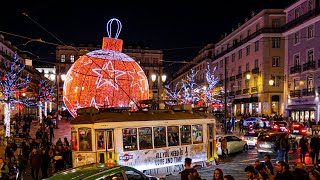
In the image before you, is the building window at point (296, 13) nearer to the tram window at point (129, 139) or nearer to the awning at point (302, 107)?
the awning at point (302, 107)

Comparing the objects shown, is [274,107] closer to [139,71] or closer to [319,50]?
[319,50]

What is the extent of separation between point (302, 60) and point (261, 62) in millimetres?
10114

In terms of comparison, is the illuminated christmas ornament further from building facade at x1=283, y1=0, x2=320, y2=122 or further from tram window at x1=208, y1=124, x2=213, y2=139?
building facade at x1=283, y1=0, x2=320, y2=122

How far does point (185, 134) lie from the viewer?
15930mm

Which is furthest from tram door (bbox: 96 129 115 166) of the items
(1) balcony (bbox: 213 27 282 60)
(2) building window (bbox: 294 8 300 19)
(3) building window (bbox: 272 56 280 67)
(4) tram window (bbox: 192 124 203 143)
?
(3) building window (bbox: 272 56 280 67)

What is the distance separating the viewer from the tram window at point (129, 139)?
1400 cm

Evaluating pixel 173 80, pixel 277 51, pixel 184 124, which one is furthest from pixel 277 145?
pixel 173 80

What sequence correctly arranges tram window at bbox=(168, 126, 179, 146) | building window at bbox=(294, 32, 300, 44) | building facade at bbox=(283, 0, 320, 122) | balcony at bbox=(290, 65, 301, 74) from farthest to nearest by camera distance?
building window at bbox=(294, 32, 300, 44) < balcony at bbox=(290, 65, 301, 74) < building facade at bbox=(283, 0, 320, 122) < tram window at bbox=(168, 126, 179, 146)

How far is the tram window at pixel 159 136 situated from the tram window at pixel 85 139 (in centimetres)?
268

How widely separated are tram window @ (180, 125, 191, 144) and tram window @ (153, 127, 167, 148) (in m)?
0.97

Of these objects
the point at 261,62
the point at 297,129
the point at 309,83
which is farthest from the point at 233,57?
the point at 297,129

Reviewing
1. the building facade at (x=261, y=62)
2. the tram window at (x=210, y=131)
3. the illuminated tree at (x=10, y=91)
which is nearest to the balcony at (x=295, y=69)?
the building facade at (x=261, y=62)

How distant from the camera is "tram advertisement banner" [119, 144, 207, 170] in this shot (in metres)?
14.1

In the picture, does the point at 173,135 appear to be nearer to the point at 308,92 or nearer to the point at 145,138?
the point at 145,138
